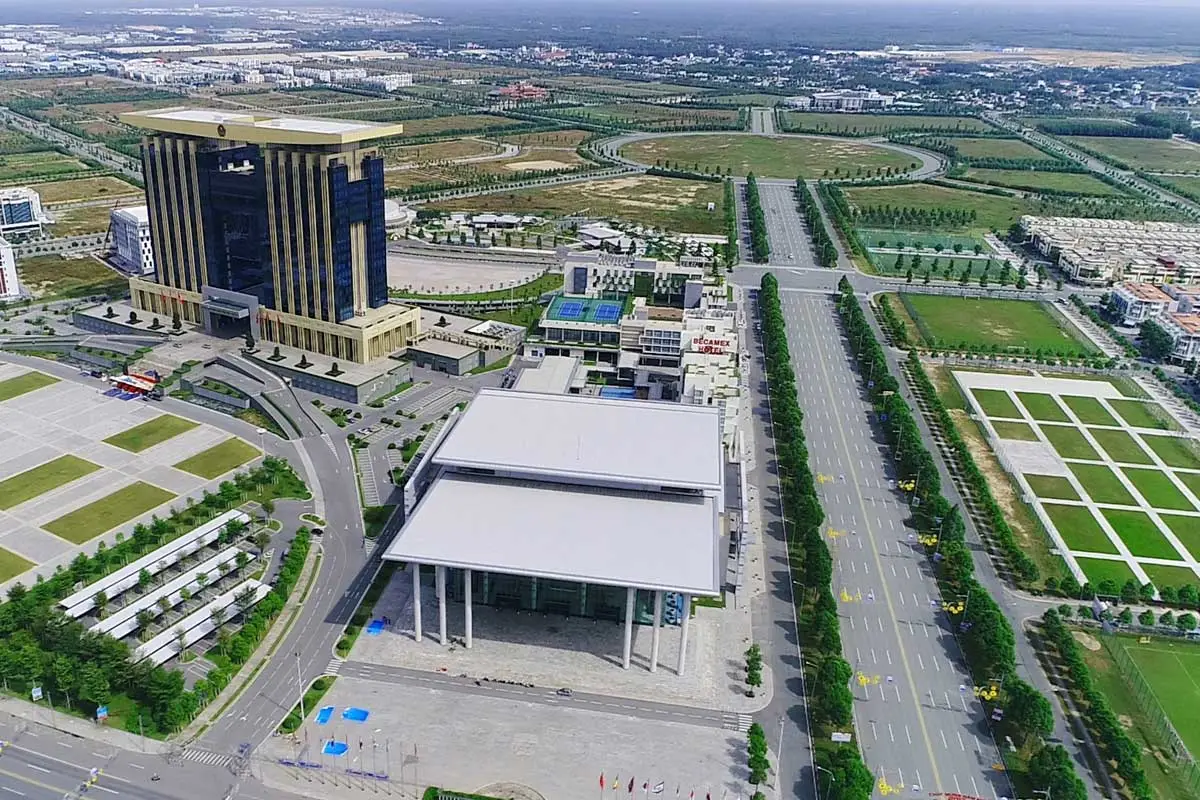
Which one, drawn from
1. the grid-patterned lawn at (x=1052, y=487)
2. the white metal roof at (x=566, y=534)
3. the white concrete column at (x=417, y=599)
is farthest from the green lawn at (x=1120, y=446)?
the white concrete column at (x=417, y=599)

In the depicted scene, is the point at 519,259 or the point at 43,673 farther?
the point at 519,259

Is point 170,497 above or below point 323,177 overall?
below

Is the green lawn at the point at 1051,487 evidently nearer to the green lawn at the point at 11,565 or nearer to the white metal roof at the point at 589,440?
the white metal roof at the point at 589,440

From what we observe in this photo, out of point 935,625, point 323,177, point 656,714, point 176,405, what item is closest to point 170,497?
point 176,405

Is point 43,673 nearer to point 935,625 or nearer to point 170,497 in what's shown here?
point 170,497

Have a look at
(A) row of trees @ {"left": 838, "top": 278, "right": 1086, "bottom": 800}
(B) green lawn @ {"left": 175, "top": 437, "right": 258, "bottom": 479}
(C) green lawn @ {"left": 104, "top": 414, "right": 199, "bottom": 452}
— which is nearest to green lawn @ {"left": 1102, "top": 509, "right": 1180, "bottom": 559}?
(A) row of trees @ {"left": 838, "top": 278, "right": 1086, "bottom": 800}

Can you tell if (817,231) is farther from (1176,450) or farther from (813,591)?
(813,591)

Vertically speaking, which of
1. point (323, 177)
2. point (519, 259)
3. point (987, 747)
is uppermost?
point (323, 177)
